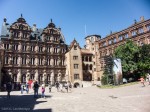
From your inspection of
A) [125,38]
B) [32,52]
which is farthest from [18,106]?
[125,38]

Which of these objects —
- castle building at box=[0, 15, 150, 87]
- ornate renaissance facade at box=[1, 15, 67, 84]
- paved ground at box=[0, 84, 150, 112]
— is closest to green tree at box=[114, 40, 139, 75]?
castle building at box=[0, 15, 150, 87]

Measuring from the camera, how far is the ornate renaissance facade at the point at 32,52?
50938 mm

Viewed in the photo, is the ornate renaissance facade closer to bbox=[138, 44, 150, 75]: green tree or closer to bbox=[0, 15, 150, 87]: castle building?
bbox=[0, 15, 150, 87]: castle building

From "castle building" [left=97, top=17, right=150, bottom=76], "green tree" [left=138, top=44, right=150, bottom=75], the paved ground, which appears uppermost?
"castle building" [left=97, top=17, right=150, bottom=76]

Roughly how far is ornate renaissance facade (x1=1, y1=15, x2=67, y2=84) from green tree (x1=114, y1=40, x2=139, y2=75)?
2068 cm

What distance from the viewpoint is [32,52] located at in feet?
177

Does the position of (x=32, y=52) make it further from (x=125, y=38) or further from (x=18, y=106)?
(x=18, y=106)

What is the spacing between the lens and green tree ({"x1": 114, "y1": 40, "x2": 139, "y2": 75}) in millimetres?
42344

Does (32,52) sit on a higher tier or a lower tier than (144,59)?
higher

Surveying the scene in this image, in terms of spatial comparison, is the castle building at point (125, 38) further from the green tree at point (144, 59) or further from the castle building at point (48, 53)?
the green tree at point (144, 59)

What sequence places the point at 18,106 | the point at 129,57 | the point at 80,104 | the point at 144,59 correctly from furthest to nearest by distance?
the point at 144,59 < the point at 129,57 < the point at 80,104 < the point at 18,106

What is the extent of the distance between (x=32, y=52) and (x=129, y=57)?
27690 millimetres

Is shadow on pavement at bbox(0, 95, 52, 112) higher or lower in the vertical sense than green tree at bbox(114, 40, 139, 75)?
lower

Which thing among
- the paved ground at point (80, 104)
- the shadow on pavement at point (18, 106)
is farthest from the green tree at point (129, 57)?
the shadow on pavement at point (18, 106)
